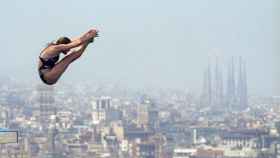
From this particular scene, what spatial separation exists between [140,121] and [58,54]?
10124 cm

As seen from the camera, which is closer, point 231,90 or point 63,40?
point 63,40

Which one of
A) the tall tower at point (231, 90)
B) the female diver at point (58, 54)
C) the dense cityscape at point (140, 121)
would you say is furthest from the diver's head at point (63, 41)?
the tall tower at point (231, 90)

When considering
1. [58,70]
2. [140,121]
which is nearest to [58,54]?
[58,70]

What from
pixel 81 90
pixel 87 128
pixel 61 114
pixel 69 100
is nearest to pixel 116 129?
pixel 87 128

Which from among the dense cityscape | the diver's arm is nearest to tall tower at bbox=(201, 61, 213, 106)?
the dense cityscape

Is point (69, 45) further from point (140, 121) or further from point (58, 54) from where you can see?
point (140, 121)

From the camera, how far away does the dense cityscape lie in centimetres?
8331

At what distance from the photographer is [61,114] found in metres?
107

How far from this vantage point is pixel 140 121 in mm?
104750

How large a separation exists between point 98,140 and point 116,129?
11.4 meters

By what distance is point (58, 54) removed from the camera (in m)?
3.56

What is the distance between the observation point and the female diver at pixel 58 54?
358cm

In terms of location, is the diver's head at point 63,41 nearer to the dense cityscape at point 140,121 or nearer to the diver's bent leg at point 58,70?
the diver's bent leg at point 58,70

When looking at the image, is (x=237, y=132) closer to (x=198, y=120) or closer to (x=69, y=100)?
(x=198, y=120)
